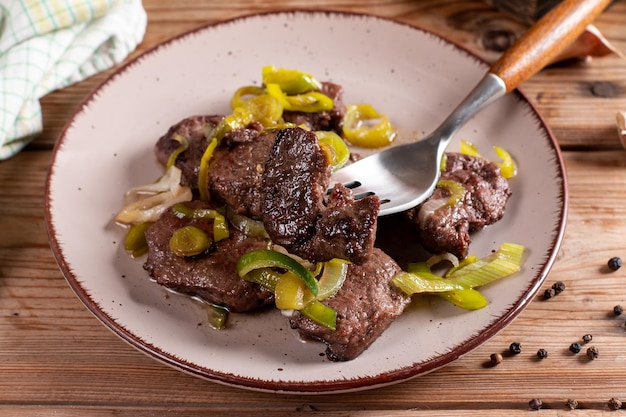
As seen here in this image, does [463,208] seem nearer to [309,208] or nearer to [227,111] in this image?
[309,208]

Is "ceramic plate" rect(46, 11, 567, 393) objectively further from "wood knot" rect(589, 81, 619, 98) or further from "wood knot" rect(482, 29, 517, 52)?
"wood knot" rect(589, 81, 619, 98)

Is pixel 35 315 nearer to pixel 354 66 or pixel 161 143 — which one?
pixel 161 143

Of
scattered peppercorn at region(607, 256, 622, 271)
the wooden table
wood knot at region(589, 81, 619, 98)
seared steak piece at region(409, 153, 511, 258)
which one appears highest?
wood knot at region(589, 81, 619, 98)

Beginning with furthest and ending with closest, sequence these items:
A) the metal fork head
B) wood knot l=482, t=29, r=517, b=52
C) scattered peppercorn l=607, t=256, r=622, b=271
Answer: wood knot l=482, t=29, r=517, b=52 → scattered peppercorn l=607, t=256, r=622, b=271 → the metal fork head

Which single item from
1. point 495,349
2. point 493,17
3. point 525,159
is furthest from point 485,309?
point 493,17

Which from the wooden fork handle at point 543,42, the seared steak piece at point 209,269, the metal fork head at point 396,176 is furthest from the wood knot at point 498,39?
the seared steak piece at point 209,269

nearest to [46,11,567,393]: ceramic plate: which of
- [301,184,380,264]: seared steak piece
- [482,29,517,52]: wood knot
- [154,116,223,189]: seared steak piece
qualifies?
[154,116,223,189]: seared steak piece
